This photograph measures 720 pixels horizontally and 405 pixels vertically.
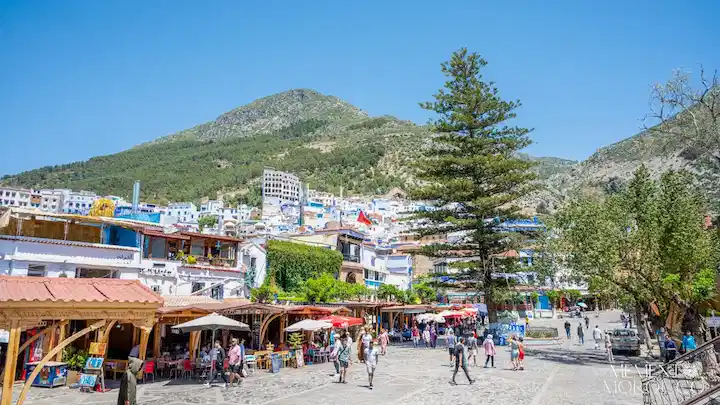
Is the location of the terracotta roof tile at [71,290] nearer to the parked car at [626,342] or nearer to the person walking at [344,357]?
the person walking at [344,357]

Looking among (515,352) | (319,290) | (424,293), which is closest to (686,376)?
(515,352)

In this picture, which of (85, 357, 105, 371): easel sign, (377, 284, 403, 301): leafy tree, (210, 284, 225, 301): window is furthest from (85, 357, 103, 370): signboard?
(377, 284, 403, 301): leafy tree

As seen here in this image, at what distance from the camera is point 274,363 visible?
61.5 ft

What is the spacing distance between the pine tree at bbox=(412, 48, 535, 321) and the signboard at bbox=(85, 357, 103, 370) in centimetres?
2143

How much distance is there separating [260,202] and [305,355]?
12541cm

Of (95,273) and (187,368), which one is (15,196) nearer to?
(95,273)

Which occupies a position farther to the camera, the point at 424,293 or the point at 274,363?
the point at 424,293

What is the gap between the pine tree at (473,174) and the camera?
3155cm

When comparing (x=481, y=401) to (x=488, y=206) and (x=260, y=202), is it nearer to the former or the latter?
(x=488, y=206)

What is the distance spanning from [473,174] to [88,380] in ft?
82.9

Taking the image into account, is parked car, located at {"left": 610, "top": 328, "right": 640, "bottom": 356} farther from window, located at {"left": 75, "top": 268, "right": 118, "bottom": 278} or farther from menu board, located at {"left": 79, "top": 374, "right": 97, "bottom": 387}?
window, located at {"left": 75, "top": 268, "right": 118, "bottom": 278}

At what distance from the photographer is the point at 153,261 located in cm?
2464

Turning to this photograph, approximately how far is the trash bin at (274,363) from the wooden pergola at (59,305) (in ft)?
27.7

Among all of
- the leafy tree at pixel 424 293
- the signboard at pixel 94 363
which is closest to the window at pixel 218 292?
the signboard at pixel 94 363
